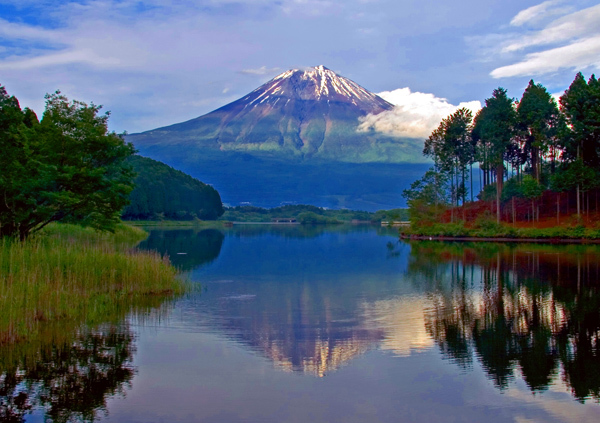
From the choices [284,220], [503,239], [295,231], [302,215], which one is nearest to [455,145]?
[503,239]

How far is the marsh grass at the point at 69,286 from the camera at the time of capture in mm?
11344

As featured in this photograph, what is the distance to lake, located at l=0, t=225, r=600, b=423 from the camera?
778 centimetres

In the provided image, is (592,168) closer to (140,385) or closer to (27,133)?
(27,133)

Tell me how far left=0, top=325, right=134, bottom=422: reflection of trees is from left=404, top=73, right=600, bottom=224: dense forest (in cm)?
4275

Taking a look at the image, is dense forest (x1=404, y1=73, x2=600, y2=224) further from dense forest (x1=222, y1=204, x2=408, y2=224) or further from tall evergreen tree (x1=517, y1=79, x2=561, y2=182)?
dense forest (x1=222, y1=204, x2=408, y2=224)

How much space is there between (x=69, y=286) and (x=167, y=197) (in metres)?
88.2

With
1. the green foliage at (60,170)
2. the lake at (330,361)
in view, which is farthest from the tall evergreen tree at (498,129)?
the green foliage at (60,170)

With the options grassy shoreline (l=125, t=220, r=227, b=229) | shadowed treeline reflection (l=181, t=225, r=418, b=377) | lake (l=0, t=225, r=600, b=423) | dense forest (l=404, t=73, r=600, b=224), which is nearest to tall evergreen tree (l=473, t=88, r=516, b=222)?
dense forest (l=404, t=73, r=600, b=224)

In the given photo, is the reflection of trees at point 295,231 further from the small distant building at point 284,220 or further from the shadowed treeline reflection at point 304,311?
the small distant building at point 284,220

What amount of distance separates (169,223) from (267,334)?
8145 centimetres

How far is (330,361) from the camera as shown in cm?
1013

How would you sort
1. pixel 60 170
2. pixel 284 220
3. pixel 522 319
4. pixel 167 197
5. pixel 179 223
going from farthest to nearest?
pixel 284 220 < pixel 167 197 < pixel 179 223 < pixel 60 170 < pixel 522 319

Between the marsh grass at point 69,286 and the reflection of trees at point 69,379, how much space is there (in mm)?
1087

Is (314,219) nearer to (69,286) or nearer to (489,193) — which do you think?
(489,193)
